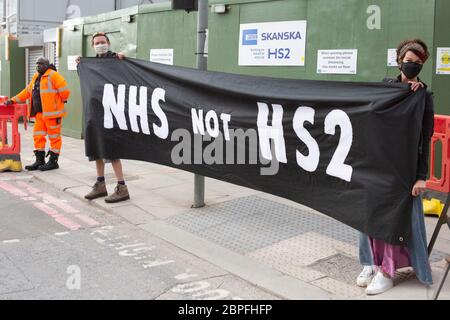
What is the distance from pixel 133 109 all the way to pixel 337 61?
120 inches

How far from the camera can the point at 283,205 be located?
684cm

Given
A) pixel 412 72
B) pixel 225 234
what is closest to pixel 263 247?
pixel 225 234

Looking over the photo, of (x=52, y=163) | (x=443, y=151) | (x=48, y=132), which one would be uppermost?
(x=443, y=151)

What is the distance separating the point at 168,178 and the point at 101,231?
2749 millimetres

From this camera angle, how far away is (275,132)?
504 centimetres

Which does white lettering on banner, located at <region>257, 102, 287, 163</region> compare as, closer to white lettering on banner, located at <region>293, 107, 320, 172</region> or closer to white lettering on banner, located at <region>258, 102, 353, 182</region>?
white lettering on banner, located at <region>258, 102, 353, 182</region>

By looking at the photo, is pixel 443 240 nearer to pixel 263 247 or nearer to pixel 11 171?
pixel 263 247

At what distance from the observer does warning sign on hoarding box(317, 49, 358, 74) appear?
24.9 ft

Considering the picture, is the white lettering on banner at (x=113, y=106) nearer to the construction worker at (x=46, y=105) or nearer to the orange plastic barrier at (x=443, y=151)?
the construction worker at (x=46, y=105)

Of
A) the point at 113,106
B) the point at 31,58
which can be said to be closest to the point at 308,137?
the point at 113,106

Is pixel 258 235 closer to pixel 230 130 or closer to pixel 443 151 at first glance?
pixel 230 130

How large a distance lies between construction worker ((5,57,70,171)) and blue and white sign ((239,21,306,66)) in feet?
10.6

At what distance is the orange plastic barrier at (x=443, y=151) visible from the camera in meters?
6.30
